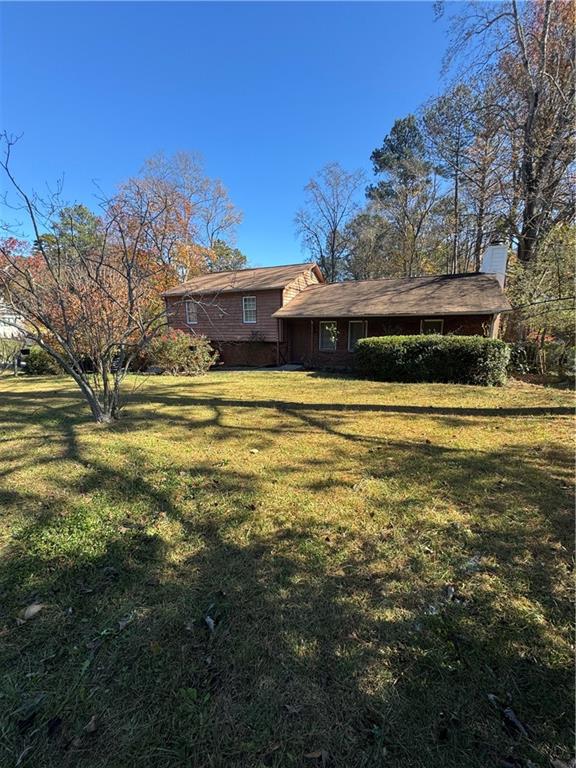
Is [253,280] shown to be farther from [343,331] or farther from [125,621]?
[125,621]

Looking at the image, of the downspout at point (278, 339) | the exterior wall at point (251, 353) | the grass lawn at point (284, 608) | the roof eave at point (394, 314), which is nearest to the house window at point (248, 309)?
the exterior wall at point (251, 353)

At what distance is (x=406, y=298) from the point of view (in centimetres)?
1502

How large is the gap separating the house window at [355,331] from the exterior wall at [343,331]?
0.16m

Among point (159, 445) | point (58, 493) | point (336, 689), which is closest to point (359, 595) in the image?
point (336, 689)

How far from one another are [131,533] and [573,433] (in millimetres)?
5974

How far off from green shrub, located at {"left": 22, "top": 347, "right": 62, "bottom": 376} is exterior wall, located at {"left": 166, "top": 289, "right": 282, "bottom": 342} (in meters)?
5.57

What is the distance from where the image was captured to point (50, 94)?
28.9 feet

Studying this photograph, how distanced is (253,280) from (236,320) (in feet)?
7.73

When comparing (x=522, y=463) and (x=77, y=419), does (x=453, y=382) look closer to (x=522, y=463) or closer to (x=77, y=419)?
(x=522, y=463)

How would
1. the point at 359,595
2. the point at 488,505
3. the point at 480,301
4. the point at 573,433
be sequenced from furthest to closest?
the point at 480,301
the point at 573,433
the point at 488,505
the point at 359,595

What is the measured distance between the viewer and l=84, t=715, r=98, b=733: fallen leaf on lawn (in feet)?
4.81

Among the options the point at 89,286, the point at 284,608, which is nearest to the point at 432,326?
the point at 89,286

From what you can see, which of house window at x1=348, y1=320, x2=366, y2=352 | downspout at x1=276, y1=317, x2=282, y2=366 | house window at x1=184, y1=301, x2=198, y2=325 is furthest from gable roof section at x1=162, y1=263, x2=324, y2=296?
house window at x1=348, y1=320, x2=366, y2=352

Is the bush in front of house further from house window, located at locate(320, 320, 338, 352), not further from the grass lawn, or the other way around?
the grass lawn
